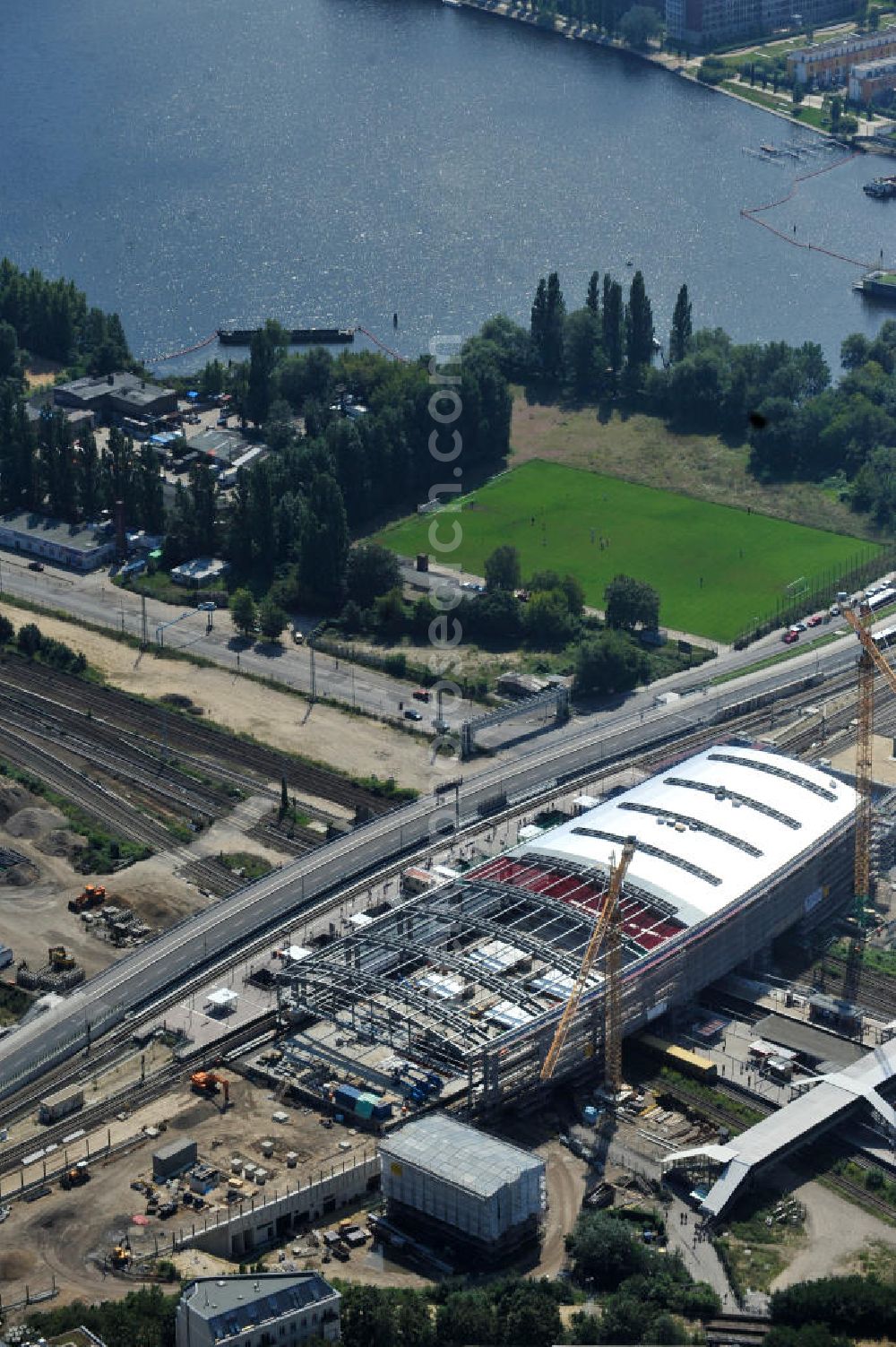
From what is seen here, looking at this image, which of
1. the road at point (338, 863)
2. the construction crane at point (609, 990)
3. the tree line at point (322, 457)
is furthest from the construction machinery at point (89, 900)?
the tree line at point (322, 457)

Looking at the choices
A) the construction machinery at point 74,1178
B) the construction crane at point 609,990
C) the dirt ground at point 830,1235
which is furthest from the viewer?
the construction crane at point 609,990

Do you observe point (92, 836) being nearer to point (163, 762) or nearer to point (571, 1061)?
point (163, 762)

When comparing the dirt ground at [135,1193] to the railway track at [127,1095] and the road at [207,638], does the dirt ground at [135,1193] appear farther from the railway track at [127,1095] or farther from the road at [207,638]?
the road at [207,638]

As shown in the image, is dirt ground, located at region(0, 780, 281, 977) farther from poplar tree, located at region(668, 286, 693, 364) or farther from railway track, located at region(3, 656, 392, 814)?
poplar tree, located at region(668, 286, 693, 364)

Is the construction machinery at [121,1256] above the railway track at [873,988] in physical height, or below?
above

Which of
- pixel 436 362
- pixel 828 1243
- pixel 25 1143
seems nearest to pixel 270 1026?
pixel 25 1143

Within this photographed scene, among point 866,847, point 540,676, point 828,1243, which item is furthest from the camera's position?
point 540,676
